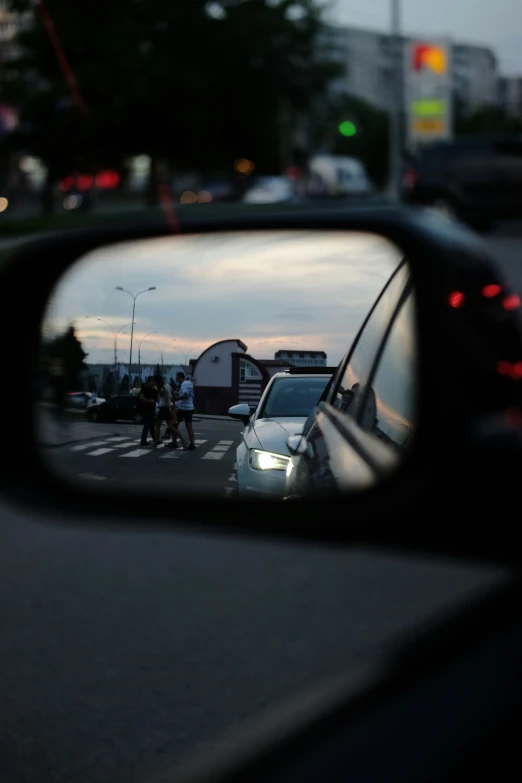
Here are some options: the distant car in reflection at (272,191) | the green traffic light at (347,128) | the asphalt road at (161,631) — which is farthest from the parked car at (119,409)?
the distant car in reflection at (272,191)

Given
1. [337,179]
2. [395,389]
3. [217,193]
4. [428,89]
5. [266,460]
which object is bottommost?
[266,460]

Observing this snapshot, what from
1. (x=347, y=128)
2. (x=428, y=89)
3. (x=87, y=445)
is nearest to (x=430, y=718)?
(x=87, y=445)

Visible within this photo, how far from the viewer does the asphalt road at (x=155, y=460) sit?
155 centimetres

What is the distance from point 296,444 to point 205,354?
0.24 m

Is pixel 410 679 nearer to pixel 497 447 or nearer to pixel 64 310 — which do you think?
pixel 497 447

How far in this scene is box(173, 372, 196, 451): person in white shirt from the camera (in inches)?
62.0

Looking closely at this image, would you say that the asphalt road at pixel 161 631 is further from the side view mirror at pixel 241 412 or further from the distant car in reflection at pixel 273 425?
the side view mirror at pixel 241 412

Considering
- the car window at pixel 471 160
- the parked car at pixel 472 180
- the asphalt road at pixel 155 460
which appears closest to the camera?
the asphalt road at pixel 155 460

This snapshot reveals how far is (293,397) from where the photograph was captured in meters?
1.77

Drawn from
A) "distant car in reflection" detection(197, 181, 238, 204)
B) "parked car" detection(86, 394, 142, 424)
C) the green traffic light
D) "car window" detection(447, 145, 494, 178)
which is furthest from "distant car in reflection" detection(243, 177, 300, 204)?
"parked car" detection(86, 394, 142, 424)

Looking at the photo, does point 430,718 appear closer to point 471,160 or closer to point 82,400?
point 82,400

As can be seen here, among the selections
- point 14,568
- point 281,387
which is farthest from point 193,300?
point 14,568

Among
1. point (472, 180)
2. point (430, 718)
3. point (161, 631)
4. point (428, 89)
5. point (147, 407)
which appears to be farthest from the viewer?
point (428, 89)

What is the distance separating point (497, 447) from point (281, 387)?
59cm
